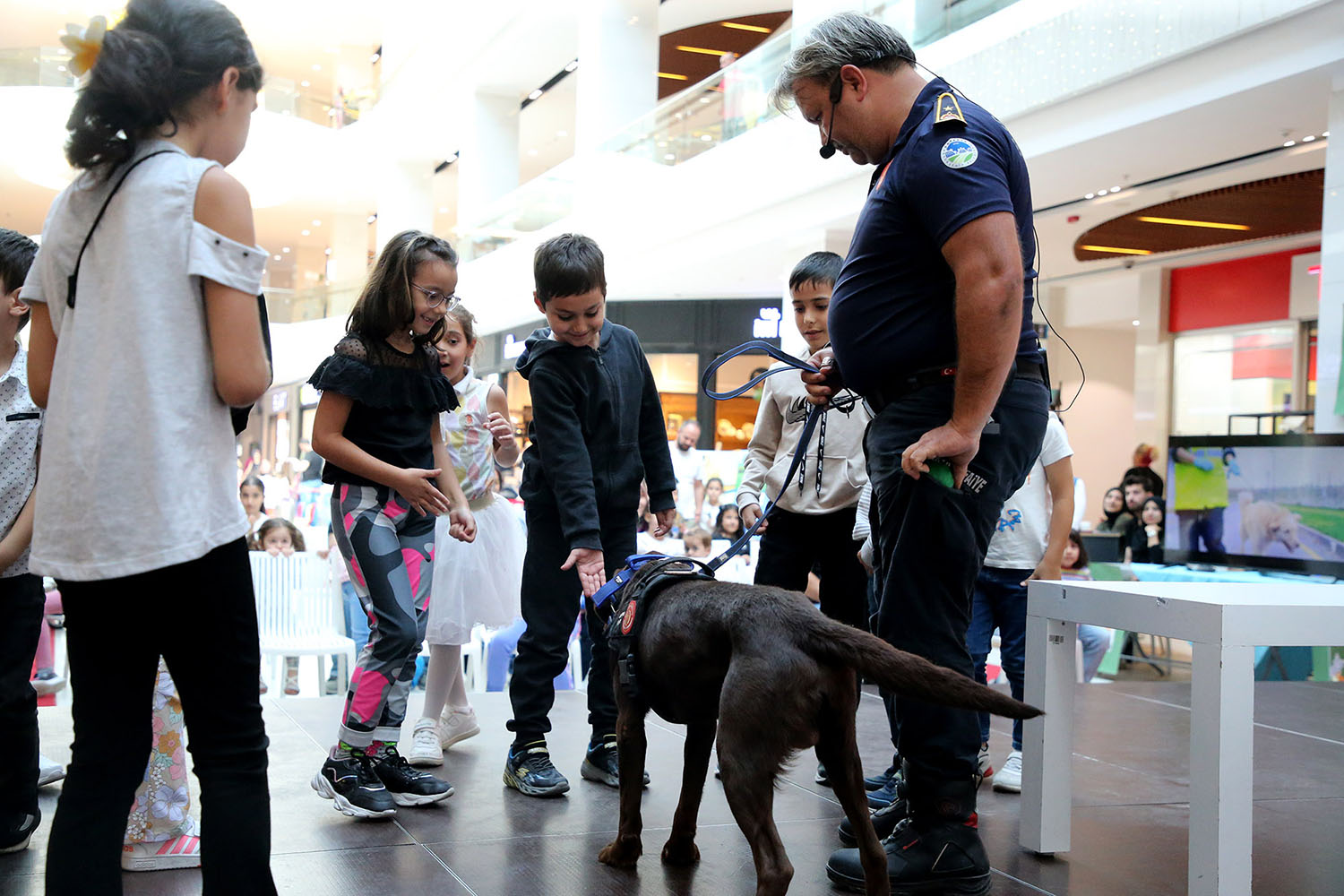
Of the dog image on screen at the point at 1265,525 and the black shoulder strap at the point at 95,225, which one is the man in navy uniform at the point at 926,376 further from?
the dog image on screen at the point at 1265,525

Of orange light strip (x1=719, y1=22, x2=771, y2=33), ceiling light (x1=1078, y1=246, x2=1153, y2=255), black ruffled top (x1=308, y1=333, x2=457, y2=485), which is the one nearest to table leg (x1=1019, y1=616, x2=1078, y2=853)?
black ruffled top (x1=308, y1=333, x2=457, y2=485)

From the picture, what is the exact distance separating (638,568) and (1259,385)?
13.2m

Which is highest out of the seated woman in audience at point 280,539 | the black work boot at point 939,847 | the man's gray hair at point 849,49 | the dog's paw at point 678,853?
the man's gray hair at point 849,49

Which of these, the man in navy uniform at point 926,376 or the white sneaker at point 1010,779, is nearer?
the man in navy uniform at point 926,376

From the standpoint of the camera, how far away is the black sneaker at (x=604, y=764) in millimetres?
3334

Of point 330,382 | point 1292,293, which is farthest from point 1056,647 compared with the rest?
Result: point 1292,293

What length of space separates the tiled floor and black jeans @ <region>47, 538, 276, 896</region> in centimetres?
81

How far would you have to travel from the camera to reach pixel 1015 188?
240 cm

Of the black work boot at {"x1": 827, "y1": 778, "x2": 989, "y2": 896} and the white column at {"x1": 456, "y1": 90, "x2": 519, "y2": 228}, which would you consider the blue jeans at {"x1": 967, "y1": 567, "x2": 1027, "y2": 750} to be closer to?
the black work boot at {"x1": 827, "y1": 778, "x2": 989, "y2": 896}

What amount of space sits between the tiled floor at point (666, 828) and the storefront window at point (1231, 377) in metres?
9.91

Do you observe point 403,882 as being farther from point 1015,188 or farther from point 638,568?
point 1015,188

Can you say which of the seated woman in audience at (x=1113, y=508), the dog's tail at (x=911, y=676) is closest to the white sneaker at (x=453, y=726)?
the dog's tail at (x=911, y=676)

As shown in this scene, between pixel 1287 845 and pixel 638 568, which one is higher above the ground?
pixel 638 568

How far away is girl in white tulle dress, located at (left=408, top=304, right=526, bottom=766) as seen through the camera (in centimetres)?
375
